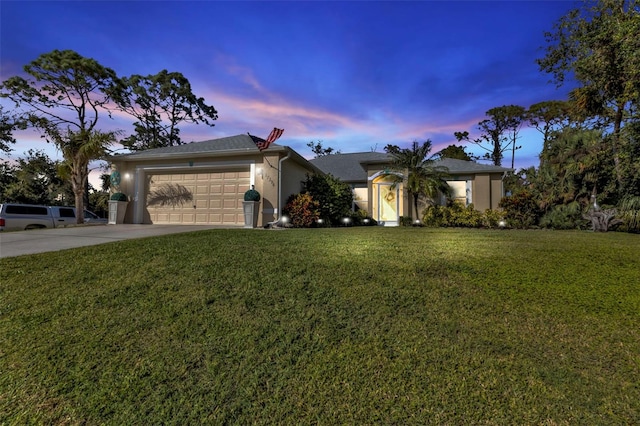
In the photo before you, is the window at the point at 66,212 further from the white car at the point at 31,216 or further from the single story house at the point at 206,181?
the single story house at the point at 206,181

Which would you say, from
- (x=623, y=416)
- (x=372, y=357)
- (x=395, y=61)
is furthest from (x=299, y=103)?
(x=623, y=416)

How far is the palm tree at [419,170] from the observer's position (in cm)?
1459

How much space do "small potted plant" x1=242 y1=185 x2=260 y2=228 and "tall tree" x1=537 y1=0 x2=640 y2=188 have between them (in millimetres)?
11814

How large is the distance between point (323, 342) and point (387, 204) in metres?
13.9

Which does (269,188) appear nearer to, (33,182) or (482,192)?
(482,192)

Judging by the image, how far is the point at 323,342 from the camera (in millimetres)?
2930

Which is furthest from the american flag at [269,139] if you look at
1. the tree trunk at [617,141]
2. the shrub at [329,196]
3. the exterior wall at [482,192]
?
the tree trunk at [617,141]

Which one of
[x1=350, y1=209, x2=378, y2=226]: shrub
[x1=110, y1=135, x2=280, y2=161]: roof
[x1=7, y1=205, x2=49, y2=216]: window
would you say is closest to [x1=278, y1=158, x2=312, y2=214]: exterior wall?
[x1=110, y1=135, x2=280, y2=161]: roof

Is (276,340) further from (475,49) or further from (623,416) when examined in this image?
(475,49)

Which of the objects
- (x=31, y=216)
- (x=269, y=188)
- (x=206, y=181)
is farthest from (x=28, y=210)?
(x=269, y=188)

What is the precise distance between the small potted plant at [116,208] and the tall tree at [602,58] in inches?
695

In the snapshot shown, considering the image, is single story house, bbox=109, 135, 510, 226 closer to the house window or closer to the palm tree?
the palm tree

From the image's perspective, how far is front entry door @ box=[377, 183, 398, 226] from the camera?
1616cm

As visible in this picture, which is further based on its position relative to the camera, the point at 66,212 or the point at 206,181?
the point at 66,212
